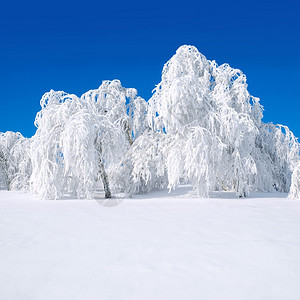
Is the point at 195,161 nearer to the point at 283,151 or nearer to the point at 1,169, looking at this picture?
the point at 283,151

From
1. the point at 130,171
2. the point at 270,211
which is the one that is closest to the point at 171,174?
the point at 130,171

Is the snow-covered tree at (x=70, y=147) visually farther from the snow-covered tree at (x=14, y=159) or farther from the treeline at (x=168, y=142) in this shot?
the snow-covered tree at (x=14, y=159)

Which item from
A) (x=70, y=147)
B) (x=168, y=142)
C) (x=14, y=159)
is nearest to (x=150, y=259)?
(x=70, y=147)

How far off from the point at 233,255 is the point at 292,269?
2.23 feet

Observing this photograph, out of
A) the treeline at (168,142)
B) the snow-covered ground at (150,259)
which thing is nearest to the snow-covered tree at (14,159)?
the treeline at (168,142)

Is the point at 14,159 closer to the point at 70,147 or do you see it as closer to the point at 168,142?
the point at 70,147

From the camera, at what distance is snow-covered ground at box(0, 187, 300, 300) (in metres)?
2.59

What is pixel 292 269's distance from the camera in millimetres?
3037

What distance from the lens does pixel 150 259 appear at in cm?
332

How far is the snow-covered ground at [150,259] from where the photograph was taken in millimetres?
2586

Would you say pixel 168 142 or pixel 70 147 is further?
pixel 168 142

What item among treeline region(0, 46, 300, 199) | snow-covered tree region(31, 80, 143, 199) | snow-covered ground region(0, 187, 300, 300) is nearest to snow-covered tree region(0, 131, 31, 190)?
treeline region(0, 46, 300, 199)

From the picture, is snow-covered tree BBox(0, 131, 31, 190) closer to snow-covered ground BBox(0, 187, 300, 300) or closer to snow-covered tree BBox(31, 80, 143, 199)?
snow-covered tree BBox(31, 80, 143, 199)

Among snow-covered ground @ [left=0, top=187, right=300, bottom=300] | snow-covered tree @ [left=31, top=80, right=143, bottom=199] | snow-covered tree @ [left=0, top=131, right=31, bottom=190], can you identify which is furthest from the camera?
snow-covered tree @ [left=0, top=131, right=31, bottom=190]
